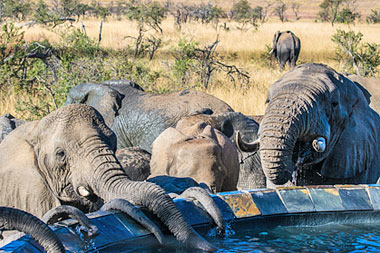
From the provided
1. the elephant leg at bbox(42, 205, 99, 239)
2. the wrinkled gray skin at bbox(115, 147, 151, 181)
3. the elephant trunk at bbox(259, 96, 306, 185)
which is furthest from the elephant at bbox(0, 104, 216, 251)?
the wrinkled gray skin at bbox(115, 147, 151, 181)

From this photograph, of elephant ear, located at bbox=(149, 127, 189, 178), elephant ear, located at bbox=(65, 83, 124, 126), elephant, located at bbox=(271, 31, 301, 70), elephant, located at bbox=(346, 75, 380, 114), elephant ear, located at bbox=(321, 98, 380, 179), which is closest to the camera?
elephant ear, located at bbox=(321, 98, 380, 179)

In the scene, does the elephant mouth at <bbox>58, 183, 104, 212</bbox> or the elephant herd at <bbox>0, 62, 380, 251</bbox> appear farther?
the elephant mouth at <bbox>58, 183, 104, 212</bbox>

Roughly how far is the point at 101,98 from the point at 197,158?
176 inches

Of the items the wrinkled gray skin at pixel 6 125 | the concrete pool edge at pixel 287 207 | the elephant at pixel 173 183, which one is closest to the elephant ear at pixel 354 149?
the concrete pool edge at pixel 287 207

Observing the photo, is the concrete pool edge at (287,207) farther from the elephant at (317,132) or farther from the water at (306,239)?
the elephant at (317,132)

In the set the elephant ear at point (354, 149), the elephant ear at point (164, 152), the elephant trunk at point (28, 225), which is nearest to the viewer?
the elephant trunk at point (28, 225)

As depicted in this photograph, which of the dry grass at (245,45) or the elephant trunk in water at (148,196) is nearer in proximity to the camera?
the elephant trunk in water at (148,196)

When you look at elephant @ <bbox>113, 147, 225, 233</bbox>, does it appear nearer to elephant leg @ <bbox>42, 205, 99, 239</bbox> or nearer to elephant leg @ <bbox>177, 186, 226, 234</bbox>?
elephant leg @ <bbox>177, 186, 226, 234</bbox>

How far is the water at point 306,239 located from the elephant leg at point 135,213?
1.31 feet

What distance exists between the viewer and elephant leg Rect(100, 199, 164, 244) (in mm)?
3295

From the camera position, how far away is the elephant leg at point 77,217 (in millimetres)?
2977

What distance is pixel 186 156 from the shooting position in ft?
17.8

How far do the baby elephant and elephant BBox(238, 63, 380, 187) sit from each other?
27.1 inches

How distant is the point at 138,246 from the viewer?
3.38 m
